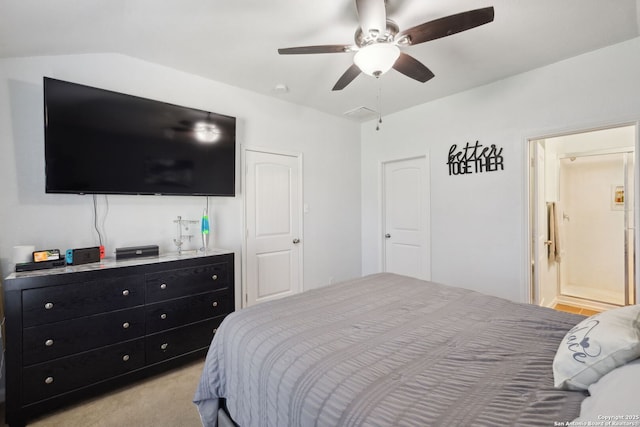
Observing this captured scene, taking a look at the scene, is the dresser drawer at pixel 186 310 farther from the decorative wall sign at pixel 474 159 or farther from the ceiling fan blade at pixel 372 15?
the decorative wall sign at pixel 474 159

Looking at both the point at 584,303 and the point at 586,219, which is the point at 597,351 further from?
the point at 586,219

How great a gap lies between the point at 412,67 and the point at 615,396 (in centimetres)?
201

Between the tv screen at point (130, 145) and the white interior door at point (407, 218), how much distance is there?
227cm

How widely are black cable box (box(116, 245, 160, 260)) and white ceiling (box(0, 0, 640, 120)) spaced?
60.6 inches

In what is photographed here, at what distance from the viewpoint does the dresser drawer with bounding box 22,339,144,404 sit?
5.76ft

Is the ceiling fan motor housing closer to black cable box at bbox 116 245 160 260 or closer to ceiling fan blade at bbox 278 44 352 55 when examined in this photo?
ceiling fan blade at bbox 278 44 352 55

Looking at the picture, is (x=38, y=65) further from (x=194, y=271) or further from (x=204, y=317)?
(x=204, y=317)

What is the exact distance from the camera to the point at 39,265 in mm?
1877

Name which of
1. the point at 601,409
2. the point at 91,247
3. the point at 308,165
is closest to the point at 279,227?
Result: the point at 308,165

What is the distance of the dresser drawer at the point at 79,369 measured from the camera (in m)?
1.75

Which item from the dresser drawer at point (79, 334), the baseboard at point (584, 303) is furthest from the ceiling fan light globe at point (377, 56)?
the baseboard at point (584, 303)

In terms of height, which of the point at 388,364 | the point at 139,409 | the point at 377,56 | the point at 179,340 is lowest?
the point at 139,409

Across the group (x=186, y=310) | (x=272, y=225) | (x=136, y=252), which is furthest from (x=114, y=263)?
(x=272, y=225)

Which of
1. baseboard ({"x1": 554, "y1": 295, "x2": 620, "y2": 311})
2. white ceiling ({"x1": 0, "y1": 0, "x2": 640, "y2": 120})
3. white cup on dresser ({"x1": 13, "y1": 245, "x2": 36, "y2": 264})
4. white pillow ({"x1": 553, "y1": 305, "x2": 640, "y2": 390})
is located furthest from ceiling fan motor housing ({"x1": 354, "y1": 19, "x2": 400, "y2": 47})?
baseboard ({"x1": 554, "y1": 295, "x2": 620, "y2": 311})
